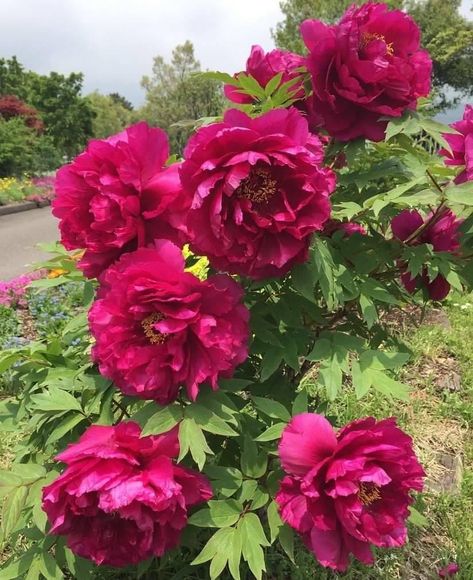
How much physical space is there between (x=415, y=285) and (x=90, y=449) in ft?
Answer: 2.89

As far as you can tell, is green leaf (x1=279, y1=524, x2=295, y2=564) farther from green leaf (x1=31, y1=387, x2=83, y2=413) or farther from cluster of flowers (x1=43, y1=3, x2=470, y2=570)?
green leaf (x1=31, y1=387, x2=83, y2=413)

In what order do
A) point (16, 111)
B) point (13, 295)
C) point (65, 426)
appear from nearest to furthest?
point (65, 426), point (13, 295), point (16, 111)

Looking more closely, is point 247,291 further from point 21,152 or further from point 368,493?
point 21,152

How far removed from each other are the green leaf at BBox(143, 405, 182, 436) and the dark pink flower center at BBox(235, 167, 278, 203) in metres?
0.41

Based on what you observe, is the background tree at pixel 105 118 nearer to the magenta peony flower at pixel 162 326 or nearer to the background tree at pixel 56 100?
the background tree at pixel 56 100

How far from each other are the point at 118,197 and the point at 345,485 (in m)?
0.62

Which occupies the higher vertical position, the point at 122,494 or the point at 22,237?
the point at 122,494

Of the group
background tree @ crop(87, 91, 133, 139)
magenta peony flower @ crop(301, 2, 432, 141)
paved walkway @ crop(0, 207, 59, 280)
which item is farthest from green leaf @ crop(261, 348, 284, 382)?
background tree @ crop(87, 91, 133, 139)

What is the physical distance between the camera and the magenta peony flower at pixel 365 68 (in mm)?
1058

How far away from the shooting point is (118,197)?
0.98m

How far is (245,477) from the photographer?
1266 millimetres

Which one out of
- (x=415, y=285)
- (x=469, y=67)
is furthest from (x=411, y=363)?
(x=469, y=67)

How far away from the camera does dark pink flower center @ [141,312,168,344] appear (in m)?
0.99

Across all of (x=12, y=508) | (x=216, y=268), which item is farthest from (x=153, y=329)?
(x=12, y=508)
